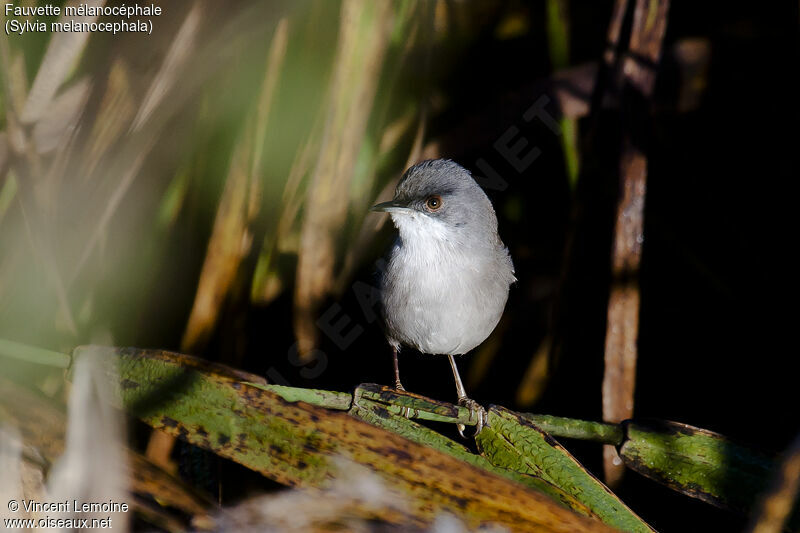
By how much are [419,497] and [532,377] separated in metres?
1.51

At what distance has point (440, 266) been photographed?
2.62 meters

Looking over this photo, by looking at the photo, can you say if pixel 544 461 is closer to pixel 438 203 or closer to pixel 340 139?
pixel 438 203

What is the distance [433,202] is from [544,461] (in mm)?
1159

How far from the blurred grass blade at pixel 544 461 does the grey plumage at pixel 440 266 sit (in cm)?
58

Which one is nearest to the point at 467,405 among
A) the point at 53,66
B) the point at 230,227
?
the point at 230,227

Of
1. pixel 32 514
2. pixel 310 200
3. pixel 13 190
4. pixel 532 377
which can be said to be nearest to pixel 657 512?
pixel 532 377

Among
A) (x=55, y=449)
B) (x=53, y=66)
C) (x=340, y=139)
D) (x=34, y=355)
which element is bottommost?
(x=55, y=449)

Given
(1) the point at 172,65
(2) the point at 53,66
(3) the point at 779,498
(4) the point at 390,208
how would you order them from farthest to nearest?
(4) the point at 390,208 → (1) the point at 172,65 → (2) the point at 53,66 → (3) the point at 779,498

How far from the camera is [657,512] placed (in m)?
2.61

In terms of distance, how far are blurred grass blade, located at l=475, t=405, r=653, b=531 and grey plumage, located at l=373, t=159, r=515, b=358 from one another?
1.91ft

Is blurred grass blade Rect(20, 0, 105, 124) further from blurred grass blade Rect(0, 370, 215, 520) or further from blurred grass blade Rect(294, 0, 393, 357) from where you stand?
blurred grass blade Rect(0, 370, 215, 520)

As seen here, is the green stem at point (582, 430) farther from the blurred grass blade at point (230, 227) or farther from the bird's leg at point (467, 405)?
the blurred grass blade at point (230, 227)

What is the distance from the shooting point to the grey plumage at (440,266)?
258 cm

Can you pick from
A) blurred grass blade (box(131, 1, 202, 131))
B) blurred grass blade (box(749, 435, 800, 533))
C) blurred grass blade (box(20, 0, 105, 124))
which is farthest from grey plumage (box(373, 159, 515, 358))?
blurred grass blade (box(749, 435, 800, 533))
